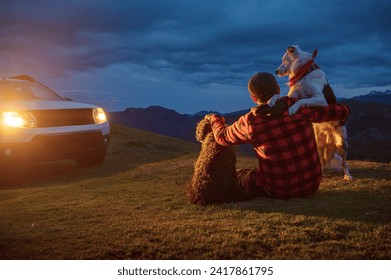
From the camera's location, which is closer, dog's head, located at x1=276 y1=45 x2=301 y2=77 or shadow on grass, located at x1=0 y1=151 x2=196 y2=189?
dog's head, located at x1=276 y1=45 x2=301 y2=77

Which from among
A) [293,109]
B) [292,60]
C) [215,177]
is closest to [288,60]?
[292,60]

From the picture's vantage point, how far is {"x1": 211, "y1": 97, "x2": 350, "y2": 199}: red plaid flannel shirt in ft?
14.0

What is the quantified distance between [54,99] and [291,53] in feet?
19.2

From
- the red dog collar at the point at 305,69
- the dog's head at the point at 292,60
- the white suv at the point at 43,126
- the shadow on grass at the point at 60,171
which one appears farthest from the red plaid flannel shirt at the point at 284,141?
the shadow on grass at the point at 60,171

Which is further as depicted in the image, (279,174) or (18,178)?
(18,178)

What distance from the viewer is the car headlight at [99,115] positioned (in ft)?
29.8

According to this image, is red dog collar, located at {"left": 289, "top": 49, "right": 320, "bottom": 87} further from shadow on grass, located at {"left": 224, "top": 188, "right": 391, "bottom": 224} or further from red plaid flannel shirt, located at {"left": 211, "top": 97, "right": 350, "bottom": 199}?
shadow on grass, located at {"left": 224, "top": 188, "right": 391, "bottom": 224}

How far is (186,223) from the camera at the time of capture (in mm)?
4145

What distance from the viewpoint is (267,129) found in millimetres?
4242

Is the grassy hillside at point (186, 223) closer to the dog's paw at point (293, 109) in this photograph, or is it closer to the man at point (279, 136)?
the man at point (279, 136)

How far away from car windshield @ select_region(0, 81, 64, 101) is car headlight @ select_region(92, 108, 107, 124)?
1017 millimetres

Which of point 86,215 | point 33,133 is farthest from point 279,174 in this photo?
point 33,133

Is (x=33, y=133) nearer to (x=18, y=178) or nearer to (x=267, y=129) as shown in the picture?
(x=18, y=178)

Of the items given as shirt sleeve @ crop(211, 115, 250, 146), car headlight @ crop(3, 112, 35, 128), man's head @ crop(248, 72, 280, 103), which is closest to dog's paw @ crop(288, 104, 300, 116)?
man's head @ crop(248, 72, 280, 103)
